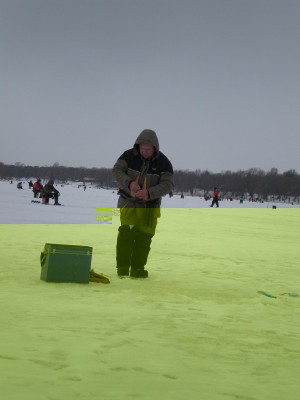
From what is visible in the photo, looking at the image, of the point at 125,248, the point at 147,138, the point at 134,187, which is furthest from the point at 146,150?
the point at 125,248

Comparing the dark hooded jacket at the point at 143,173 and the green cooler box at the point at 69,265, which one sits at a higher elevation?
the dark hooded jacket at the point at 143,173

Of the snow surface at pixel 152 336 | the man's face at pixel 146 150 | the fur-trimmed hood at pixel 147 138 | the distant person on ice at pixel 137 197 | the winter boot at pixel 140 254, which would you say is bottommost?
the snow surface at pixel 152 336

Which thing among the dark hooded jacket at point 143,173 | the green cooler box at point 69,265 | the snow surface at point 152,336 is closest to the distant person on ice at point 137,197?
the dark hooded jacket at point 143,173

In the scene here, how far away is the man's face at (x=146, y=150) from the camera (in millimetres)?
7270

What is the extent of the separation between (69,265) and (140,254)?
1.08 m

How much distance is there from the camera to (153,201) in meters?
7.34

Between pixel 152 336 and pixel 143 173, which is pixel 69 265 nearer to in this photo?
pixel 143 173

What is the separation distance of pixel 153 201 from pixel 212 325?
286cm

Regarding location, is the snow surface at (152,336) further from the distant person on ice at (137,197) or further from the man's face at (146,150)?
the man's face at (146,150)

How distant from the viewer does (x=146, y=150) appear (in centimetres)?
729

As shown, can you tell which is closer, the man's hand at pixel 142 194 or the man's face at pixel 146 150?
the man's hand at pixel 142 194

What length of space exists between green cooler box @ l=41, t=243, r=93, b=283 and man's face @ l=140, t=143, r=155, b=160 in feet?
5.01

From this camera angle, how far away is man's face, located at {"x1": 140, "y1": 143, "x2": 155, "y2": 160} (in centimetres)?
727

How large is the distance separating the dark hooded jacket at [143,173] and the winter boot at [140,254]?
43 centimetres
